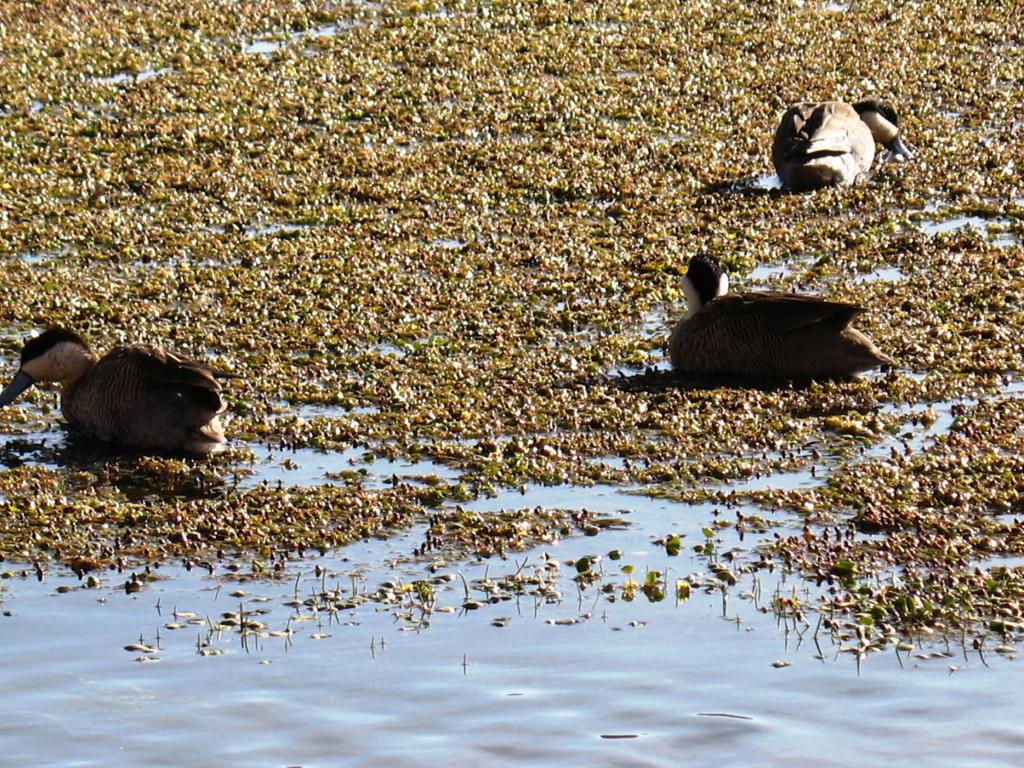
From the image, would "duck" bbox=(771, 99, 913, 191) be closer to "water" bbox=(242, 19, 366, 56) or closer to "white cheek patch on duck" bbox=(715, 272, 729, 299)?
"white cheek patch on duck" bbox=(715, 272, 729, 299)

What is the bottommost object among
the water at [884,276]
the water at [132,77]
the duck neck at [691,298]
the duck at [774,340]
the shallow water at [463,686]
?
the shallow water at [463,686]

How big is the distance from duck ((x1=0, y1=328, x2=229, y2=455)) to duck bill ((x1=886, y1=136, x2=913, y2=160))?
32.1ft

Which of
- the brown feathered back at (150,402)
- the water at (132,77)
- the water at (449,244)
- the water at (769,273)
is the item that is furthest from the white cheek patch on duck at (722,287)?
the water at (132,77)

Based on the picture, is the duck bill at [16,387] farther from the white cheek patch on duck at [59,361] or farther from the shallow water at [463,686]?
the shallow water at [463,686]

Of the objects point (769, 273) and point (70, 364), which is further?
point (769, 273)

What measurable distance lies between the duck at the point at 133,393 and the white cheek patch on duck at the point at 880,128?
379 inches

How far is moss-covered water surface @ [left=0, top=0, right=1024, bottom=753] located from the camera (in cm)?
965

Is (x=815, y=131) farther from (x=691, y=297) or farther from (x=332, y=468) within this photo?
(x=332, y=468)

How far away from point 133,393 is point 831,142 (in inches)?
351

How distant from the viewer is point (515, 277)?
14820 millimetres

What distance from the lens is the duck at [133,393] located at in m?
10.9

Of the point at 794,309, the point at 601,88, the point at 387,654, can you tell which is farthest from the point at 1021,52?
the point at 387,654

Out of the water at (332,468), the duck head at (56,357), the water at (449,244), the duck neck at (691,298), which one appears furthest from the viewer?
the water at (449,244)

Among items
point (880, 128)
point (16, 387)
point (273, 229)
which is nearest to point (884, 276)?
point (880, 128)
